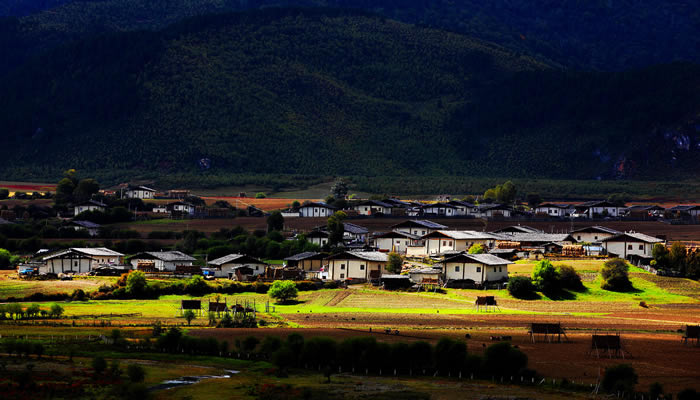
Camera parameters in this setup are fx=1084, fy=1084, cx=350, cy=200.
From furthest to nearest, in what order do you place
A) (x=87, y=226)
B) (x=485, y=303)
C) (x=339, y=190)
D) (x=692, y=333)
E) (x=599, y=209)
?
(x=339, y=190) → (x=599, y=209) → (x=87, y=226) → (x=485, y=303) → (x=692, y=333)

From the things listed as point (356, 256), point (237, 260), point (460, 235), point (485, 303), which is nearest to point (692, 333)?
point (485, 303)

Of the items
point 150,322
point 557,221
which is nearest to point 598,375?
point 150,322

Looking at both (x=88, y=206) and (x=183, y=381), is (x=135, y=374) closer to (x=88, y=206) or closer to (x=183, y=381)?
(x=183, y=381)

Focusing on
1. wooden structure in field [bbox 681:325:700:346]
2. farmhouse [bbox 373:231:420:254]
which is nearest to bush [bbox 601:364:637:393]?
wooden structure in field [bbox 681:325:700:346]

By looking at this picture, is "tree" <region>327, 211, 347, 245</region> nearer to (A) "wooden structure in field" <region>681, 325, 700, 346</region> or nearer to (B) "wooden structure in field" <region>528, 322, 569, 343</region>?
(B) "wooden structure in field" <region>528, 322, 569, 343</region>

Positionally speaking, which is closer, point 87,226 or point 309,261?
point 309,261

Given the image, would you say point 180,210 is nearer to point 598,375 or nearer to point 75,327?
point 75,327
